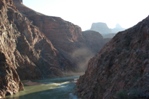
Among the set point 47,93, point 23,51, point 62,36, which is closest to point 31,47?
point 23,51

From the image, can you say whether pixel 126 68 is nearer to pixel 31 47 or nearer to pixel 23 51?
pixel 23 51

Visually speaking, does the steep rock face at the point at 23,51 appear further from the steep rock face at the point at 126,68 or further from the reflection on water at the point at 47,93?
the steep rock face at the point at 126,68

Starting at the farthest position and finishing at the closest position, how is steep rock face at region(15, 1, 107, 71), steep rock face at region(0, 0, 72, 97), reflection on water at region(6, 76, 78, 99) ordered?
steep rock face at region(15, 1, 107, 71), steep rock face at region(0, 0, 72, 97), reflection on water at region(6, 76, 78, 99)

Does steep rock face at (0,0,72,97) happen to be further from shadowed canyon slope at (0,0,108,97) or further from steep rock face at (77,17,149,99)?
steep rock face at (77,17,149,99)

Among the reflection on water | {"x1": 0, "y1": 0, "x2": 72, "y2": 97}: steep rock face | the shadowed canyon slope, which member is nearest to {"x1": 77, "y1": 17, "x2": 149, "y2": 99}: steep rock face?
the reflection on water

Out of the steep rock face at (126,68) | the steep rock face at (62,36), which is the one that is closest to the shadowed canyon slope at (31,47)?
the steep rock face at (62,36)

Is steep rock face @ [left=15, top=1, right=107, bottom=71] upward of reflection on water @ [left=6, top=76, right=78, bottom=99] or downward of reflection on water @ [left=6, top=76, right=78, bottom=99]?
upward

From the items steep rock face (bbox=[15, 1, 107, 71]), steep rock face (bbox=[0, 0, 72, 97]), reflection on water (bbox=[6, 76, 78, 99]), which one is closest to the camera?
reflection on water (bbox=[6, 76, 78, 99])

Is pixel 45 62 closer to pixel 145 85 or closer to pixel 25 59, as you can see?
pixel 25 59
